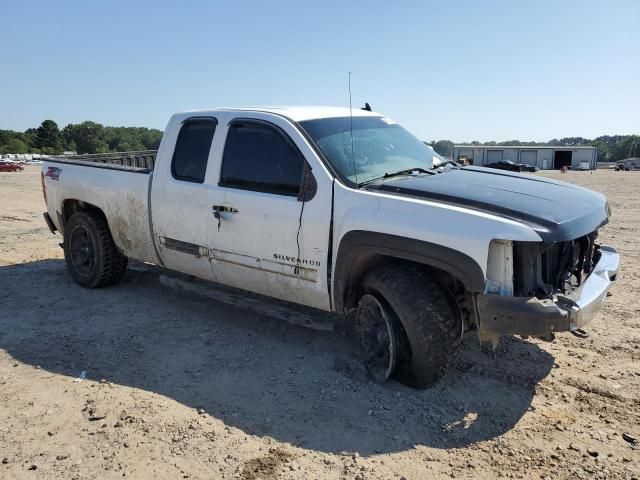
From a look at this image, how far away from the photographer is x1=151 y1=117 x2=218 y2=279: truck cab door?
186 inches

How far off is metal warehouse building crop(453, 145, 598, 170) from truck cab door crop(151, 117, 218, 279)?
7472 centimetres

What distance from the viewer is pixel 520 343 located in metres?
4.55

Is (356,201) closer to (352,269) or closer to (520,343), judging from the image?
(352,269)

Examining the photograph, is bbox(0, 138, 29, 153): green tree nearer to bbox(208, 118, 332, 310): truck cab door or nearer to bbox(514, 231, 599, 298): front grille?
bbox(208, 118, 332, 310): truck cab door

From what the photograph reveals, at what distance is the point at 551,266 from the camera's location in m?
3.49

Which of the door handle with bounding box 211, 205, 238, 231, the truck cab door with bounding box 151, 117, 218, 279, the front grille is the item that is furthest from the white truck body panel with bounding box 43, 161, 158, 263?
the front grille

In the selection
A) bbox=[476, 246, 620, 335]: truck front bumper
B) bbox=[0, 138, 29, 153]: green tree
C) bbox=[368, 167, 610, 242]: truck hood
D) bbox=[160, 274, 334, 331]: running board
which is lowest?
bbox=[160, 274, 334, 331]: running board

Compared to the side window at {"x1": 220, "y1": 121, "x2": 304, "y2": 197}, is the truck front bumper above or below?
below

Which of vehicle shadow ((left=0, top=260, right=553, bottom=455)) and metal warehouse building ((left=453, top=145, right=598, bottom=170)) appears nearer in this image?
vehicle shadow ((left=0, top=260, right=553, bottom=455))

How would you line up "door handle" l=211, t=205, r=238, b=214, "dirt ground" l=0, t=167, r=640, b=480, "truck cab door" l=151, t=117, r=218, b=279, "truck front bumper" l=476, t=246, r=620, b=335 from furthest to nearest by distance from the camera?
"truck cab door" l=151, t=117, r=218, b=279, "door handle" l=211, t=205, r=238, b=214, "truck front bumper" l=476, t=246, r=620, b=335, "dirt ground" l=0, t=167, r=640, b=480

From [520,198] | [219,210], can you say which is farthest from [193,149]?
[520,198]

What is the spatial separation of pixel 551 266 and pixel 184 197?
121 inches

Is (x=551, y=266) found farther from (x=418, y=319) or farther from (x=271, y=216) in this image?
(x=271, y=216)

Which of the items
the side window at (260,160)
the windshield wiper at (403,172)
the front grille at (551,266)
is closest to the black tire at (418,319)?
the front grille at (551,266)
